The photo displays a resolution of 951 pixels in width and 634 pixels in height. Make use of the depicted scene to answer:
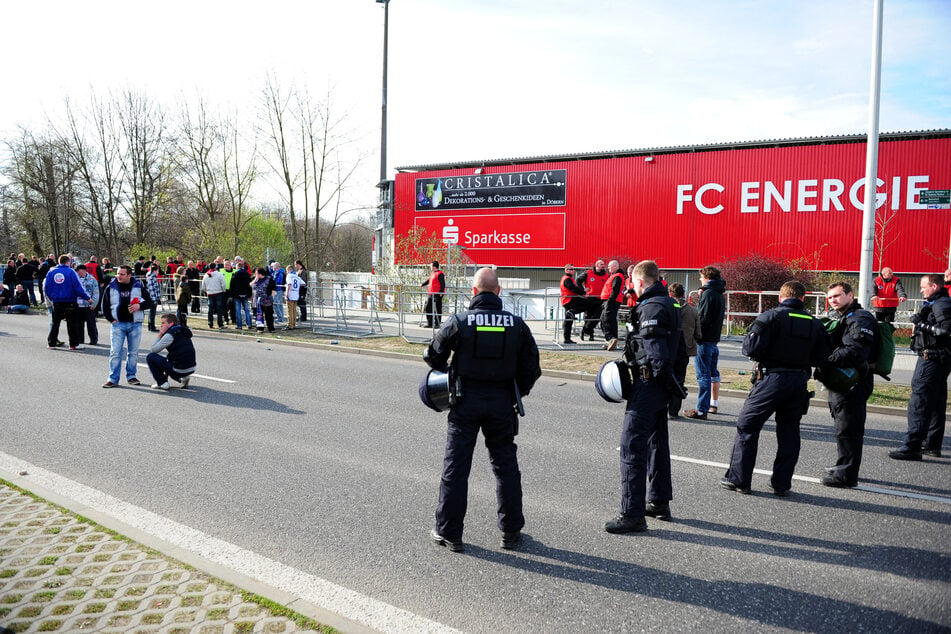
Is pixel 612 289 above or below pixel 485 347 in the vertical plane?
above

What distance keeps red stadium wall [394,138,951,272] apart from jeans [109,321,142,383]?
26.3 metres

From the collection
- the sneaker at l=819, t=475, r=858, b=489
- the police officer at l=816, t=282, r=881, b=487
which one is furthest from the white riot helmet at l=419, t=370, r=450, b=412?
the sneaker at l=819, t=475, r=858, b=489

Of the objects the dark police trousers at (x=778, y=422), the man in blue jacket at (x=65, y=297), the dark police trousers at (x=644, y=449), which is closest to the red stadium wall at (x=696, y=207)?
the man in blue jacket at (x=65, y=297)

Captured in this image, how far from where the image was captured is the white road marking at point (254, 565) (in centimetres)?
345

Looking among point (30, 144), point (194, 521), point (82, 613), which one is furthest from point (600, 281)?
point (30, 144)

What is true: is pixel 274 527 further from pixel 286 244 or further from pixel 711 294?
pixel 286 244

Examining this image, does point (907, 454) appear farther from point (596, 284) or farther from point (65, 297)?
point (65, 297)

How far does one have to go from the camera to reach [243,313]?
18.9 meters

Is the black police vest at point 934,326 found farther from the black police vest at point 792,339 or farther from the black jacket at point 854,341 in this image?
the black police vest at point 792,339

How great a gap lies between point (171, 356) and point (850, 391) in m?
8.79

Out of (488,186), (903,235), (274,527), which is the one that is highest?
(488,186)

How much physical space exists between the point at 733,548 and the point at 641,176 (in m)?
30.7

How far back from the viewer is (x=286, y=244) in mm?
62688

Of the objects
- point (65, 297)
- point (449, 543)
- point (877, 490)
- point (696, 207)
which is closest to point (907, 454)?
point (877, 490)
